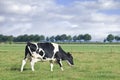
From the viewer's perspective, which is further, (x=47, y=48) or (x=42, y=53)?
(x=47, y=48)

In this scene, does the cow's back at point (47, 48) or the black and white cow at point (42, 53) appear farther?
the cow's back at point (47, 48)

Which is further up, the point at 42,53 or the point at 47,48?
the point at 47,48

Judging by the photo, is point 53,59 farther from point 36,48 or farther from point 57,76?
point 57,76

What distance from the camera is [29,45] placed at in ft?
77.3

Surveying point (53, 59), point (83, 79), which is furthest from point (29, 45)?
point (83, 79)

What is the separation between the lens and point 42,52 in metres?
23.5

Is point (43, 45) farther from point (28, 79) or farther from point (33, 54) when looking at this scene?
point (28, 79)

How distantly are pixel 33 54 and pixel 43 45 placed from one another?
1.04 metres

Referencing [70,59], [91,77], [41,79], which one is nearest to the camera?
[41,79]

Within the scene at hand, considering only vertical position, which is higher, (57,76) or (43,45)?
(43,45)

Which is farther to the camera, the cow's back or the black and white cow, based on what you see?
the cow's back

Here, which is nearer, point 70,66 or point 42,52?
point 42,52

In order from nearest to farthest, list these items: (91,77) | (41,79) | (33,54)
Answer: (41,79)
(91,77)
(33,54)

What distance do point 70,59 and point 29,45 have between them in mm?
3438
